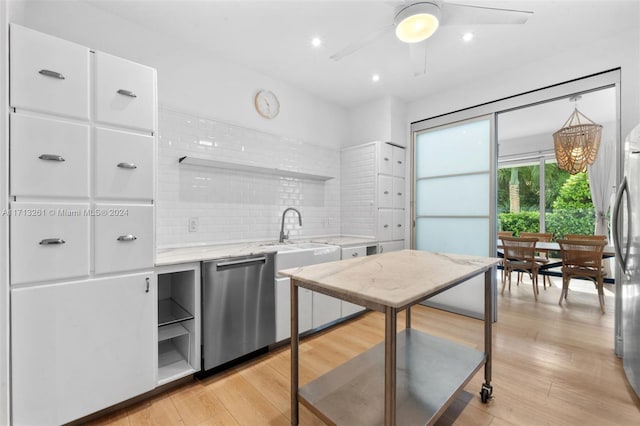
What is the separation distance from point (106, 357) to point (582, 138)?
522cm

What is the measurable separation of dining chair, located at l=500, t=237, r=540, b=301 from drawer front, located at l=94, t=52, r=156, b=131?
463 cm

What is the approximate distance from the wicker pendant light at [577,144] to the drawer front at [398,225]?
2252 millimetres

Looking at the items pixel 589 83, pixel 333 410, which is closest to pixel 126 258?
pixel 333 410

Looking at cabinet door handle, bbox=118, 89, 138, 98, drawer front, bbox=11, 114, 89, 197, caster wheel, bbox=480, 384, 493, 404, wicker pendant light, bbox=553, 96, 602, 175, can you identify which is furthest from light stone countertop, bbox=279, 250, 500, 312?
wicker pendant light, bbox=553, 96, 602, 175

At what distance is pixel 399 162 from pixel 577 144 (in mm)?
2232

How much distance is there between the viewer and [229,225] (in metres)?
2.78

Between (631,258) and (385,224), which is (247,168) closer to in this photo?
(385,224)

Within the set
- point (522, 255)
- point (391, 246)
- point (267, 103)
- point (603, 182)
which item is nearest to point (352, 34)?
point (267, 103)

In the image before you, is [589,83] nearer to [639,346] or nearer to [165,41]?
[639,346]

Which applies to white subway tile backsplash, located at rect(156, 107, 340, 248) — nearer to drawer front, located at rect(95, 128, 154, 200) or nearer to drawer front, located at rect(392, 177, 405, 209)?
drawer front, located at rect(95, 128, 154, 200)

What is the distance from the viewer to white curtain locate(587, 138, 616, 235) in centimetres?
485

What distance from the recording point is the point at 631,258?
1.82 metres

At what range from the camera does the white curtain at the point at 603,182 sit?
485 cm

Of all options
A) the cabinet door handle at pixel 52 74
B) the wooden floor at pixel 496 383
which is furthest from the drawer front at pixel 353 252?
the cabinet door handle at pixel 52 74
